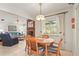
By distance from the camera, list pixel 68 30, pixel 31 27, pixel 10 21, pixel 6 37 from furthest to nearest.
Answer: pixel 10 21
pixel 6 37
pixel 31 27
pixel 68 30

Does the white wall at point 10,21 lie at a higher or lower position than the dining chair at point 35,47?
higher

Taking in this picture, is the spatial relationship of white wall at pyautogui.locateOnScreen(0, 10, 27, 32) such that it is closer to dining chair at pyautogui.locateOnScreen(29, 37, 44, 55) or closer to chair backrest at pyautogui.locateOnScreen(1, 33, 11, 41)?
chair backrest at pyautogui.locateOnScreen(1, 33, 11, 41)

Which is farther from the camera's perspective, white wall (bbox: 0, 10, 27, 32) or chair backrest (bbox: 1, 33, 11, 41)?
chair backrest (bbox: 1, 33, 11, 41)

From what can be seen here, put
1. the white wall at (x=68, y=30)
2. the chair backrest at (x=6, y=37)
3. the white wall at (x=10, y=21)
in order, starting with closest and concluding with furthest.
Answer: the white wall at (x=68, y=30) < the white wall at (x=10, y=21) < the chair backrest at (x=6, y=37)

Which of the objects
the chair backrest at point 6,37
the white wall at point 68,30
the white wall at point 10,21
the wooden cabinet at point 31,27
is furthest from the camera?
the chair backrest at point 6,37

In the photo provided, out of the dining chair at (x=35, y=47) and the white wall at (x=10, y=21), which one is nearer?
the dining chair at (x=35, y=47)

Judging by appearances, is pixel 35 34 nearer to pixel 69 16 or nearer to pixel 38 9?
pixel 38 9

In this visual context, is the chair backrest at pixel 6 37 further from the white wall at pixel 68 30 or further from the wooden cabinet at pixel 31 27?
the white wall at pixel 68 30

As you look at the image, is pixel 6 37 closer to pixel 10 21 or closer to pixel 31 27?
pixel 10 21

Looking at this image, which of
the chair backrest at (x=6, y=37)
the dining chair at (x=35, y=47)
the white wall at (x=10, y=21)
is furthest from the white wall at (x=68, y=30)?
the chair backrest at (x=6, y=37)

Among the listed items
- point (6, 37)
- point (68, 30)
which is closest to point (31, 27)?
point (68, 30)

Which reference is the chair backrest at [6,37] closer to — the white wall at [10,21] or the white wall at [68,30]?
the white wall at [10,21]

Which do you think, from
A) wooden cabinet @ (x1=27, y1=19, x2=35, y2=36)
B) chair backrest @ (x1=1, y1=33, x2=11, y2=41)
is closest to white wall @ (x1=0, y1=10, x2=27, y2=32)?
wooden cabinet @ (x1=27, y1=19, x2=35, y2=36)

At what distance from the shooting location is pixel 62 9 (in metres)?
4.89
